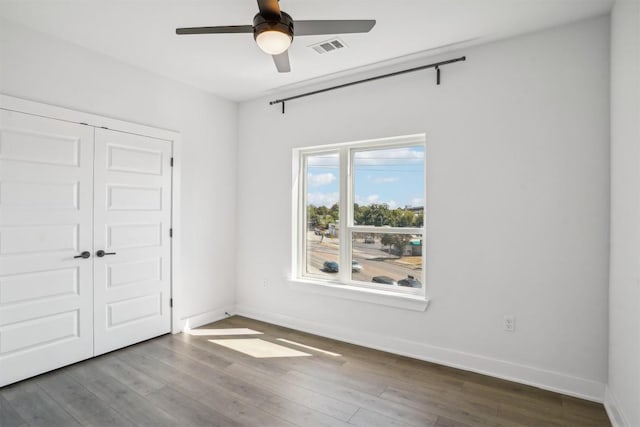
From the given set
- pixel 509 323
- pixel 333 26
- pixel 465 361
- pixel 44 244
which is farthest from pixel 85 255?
pixel 509 323

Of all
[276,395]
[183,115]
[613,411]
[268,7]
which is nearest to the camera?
[268,7]

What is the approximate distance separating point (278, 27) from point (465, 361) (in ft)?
9.58

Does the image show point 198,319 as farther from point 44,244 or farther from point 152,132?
point 152,132

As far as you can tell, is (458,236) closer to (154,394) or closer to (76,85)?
(154,394)

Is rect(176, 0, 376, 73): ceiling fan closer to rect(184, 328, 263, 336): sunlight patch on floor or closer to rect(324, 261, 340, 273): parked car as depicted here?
rect(324, 261, 340, 273): parked car

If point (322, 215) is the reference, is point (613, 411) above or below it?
below

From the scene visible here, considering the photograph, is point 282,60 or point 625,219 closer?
point 625,219

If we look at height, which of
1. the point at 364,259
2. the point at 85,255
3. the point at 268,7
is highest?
the point at 268,7

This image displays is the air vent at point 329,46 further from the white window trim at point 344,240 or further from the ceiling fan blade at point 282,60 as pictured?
the white window trim at point 344,240

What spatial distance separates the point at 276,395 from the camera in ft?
7.97

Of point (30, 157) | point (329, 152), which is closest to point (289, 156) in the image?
point (329, 152)

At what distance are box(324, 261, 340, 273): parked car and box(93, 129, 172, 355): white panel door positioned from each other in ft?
5.77

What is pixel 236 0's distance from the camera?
2.21m

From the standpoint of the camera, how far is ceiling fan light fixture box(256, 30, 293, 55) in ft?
6.01
